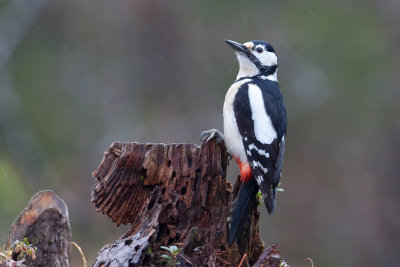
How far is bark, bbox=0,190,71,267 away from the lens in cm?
369

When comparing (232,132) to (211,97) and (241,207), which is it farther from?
(211,97)

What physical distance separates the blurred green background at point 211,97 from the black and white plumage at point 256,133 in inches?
175

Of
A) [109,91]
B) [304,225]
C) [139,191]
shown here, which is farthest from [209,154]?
[109,91]

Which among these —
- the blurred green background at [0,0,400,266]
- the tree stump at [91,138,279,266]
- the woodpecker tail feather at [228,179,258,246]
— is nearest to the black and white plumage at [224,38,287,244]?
the woodpecker tail feather at [228,179,258,246]

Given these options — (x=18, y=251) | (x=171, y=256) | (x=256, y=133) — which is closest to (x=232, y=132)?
(x=256, y=133)

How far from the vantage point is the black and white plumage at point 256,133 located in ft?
13.1

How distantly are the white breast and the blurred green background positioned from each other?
442 cm

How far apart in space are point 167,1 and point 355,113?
3.23 metres

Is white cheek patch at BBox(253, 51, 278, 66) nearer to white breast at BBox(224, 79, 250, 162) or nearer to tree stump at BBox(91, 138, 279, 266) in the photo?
white breast at BBox(224, 79, 250, 162)

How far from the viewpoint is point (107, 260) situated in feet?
10.8

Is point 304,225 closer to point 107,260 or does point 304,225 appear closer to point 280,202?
point 280,202

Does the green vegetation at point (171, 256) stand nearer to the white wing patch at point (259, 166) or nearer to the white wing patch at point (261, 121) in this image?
the white wing patch at point (259, 166)

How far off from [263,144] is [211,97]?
6.19m

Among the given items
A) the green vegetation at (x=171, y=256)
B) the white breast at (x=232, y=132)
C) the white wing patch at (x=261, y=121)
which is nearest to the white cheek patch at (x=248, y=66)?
the white breast at (x=232, y=132)
